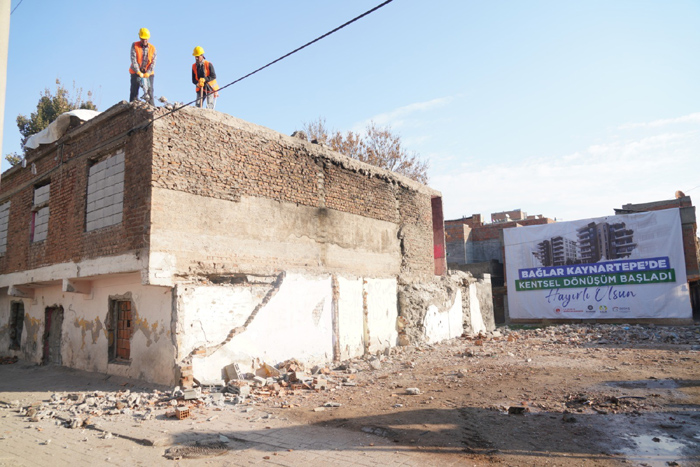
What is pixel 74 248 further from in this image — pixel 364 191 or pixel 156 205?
pixel 364 191

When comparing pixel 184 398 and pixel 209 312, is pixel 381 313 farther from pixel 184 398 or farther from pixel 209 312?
pixel 184 398

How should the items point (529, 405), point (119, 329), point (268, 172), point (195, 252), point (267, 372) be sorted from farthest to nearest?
point (268, 172) → point (119, 329) → point (267, 372) → point (195, 252) → point (529, 405)

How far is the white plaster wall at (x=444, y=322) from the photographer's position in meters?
13.5

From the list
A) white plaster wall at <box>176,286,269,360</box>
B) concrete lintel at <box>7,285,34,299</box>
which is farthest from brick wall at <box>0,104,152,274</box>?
white plaster wall at <box>176,286,269,360</box>

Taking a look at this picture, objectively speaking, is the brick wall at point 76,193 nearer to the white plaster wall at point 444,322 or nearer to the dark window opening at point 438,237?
the white plaster wall at point 444,322

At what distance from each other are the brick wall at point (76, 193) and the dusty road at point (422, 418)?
2762 mm

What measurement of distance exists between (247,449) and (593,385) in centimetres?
585

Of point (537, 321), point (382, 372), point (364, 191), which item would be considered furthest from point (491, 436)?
point (537, 321)

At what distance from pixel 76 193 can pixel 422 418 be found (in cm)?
886

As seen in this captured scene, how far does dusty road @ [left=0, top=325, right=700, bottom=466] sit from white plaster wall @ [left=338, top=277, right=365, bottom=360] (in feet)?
2.66

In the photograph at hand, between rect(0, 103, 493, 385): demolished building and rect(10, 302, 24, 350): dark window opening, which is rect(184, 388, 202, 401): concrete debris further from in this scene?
rect(10, 302, 24, 350): dark window opening

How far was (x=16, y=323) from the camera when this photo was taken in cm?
1340

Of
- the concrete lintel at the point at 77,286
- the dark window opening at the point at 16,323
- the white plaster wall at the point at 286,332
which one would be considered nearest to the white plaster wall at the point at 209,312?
the white plaster wall at the point at 286,332

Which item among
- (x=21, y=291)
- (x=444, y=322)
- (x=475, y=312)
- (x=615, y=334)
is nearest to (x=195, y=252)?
(x=21, y=291)
